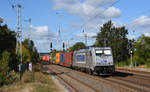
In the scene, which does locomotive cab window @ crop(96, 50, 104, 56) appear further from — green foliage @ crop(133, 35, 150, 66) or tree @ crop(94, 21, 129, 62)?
tree @ crop(94, 21, 129, 62)

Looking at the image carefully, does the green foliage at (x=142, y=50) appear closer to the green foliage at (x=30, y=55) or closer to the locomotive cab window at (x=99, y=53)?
the green foliage at (x=30, y=55)

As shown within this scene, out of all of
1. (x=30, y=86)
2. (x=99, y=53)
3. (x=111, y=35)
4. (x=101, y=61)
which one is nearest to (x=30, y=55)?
(x=111, y=35)

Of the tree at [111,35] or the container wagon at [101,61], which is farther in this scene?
the tree at [111,35]

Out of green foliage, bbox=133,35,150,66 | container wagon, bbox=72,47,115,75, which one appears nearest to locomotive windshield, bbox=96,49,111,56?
container wagon, bbox=72,47,115,75

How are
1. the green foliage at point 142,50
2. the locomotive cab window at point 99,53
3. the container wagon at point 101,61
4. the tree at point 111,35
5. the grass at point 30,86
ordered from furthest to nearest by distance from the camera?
the tree at point 111,35
the green foliage at point 142,50
the locomotive cab window at point 99,53
the container wagon at point 101,61
the grass at point 30,86

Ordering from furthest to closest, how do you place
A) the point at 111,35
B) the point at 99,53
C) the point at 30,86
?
the point at 111,35, the point at 99,53, the point at 30,86

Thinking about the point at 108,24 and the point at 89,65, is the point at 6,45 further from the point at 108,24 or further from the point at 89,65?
the point at 108,24

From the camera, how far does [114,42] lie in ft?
196

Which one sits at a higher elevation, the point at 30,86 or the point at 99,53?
the point at 99,53

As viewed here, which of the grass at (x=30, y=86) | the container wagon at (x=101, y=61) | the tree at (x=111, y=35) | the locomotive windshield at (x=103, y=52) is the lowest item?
Answer: the grass at (x=30, y=86)

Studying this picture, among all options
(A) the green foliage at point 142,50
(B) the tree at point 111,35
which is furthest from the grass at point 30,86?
(B) the tree at point 111,35

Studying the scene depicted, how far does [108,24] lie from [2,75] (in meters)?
59.8

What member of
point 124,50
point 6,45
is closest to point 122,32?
point 124,50

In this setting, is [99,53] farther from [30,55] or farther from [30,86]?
[30,55]
